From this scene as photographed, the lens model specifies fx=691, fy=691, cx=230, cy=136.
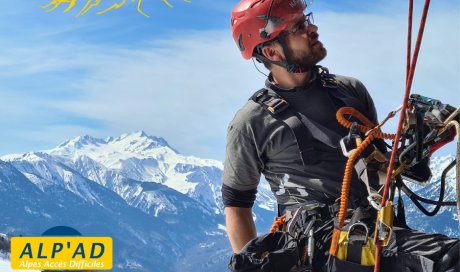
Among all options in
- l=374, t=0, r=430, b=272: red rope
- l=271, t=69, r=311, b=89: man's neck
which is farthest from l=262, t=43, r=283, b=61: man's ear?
l=374, t=0, r=430, b=272: red rope

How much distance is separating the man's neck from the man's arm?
123 centimetres

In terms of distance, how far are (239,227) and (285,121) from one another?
1.20m

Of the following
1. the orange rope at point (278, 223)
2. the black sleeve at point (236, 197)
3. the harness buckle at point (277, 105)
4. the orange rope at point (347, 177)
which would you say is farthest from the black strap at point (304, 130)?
the black sleeve at point (236, 197)

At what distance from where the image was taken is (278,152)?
5961mm

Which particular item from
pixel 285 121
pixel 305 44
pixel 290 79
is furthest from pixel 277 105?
pixel 305 44

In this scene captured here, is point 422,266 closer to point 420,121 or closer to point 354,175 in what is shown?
point 420,121

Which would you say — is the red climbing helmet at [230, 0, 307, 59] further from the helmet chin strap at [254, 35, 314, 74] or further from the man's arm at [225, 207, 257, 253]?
the man's arm at [225, 207, 257, 253]

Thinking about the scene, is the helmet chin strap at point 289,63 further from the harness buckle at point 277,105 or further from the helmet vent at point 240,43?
the helmet vent at point 240,43

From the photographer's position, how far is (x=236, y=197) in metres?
6.45

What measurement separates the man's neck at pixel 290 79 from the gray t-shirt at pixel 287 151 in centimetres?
9

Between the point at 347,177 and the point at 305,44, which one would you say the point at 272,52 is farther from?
the point at 347,177

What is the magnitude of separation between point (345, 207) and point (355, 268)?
45 cm

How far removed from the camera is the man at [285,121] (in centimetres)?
571

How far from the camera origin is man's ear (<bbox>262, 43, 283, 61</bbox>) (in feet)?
20.6
